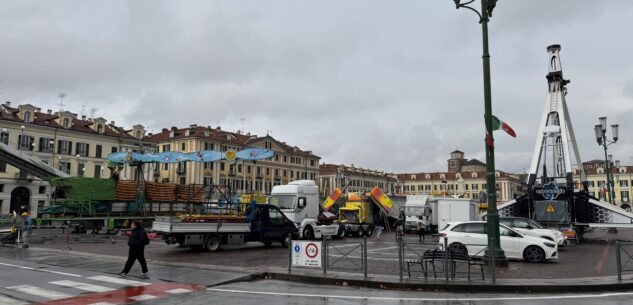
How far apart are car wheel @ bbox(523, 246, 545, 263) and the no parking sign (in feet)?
27.3

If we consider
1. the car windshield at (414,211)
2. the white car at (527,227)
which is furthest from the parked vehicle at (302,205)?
the car windshield at (414,211)

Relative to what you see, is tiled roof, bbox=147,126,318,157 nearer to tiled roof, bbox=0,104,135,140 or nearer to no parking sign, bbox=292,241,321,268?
tiled roof, bbox=0,104,135,140

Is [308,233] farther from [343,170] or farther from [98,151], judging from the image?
[343,170]

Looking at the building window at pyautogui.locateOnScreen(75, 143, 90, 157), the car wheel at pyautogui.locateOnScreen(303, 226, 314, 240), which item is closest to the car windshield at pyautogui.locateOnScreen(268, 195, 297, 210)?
the car wheel at pyautogui.locateOnScreen(303, 226, 314, 240)

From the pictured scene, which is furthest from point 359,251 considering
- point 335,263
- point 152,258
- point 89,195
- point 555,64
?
point 555,64

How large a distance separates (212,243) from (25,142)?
53.4 m

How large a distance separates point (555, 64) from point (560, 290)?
28.9 metres

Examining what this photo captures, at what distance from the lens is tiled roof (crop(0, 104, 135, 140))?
2407 inches

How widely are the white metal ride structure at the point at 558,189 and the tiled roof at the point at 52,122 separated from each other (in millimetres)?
59614

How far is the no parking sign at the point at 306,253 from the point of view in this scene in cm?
1288

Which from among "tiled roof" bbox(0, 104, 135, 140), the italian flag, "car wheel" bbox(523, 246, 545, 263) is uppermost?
"tiled roof" bbox(0, 104, 135, 140)

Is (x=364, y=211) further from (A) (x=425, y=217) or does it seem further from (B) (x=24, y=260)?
(B) (x=24, y=260)

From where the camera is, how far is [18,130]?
2376 inches

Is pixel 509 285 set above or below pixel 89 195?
below
